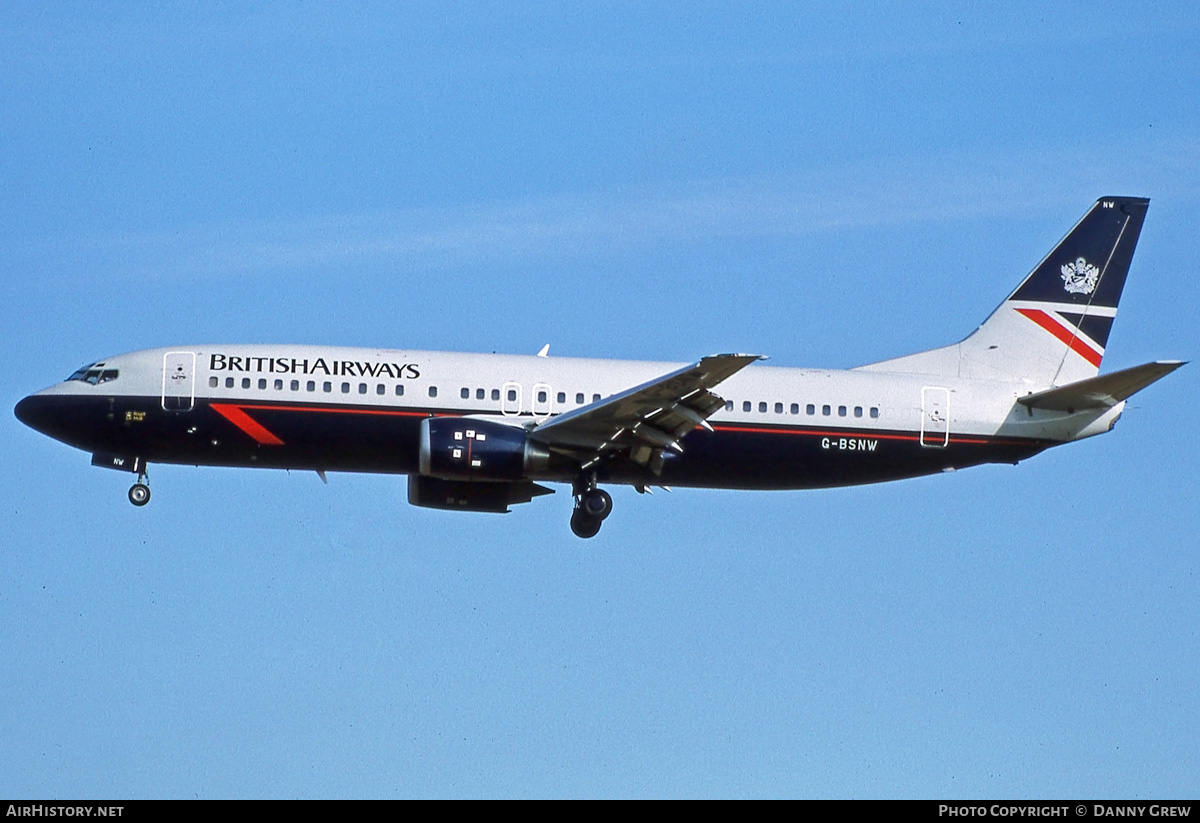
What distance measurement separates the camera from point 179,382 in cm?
4678

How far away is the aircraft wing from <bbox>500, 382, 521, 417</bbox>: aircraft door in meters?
1.21

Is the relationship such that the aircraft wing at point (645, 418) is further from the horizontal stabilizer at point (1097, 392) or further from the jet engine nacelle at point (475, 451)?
the horizontal stabilizer at point (1097, 392)

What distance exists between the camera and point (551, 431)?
45594 mm

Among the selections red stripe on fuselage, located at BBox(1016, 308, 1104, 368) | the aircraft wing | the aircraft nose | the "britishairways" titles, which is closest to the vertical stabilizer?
red stripe on fuselage, located at BBox(1016, 308, 1104, 368)

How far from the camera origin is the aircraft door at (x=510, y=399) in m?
47.1

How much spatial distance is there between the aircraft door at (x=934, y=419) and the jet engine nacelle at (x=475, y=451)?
34.3 ft

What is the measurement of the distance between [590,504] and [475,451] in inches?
145

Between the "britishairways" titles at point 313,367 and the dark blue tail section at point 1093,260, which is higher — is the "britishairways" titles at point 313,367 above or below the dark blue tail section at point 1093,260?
below

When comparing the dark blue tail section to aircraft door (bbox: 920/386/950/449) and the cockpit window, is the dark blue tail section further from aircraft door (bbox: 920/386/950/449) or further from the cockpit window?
the cockpit window

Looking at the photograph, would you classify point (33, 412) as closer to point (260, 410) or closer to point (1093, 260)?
point (260, 410)

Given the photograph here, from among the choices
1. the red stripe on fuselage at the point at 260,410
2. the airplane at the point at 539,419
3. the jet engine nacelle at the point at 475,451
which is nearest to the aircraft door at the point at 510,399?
the airplane at the point at 539,419

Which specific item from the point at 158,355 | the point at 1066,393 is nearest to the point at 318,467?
the point at 158,355
